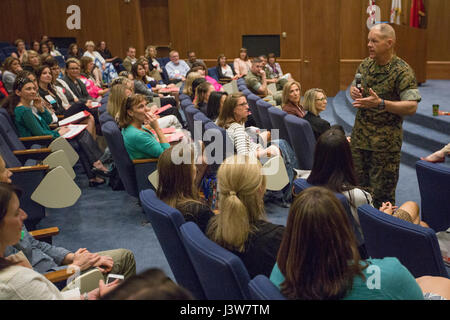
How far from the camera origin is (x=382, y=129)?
3145 mm

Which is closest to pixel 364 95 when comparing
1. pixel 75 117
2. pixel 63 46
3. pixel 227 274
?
pixel 227 274

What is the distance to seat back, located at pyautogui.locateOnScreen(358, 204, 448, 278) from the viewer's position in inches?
69.9

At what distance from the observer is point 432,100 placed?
21.4ft

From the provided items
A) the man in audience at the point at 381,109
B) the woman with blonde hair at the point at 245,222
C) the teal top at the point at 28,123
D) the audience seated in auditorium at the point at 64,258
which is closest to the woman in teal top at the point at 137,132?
the teal top at the point at 28,123

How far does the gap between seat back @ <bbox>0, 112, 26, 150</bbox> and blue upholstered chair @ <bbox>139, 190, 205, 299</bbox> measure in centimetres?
227

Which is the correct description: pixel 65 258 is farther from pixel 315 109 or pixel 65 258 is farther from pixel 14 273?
pixel 315 109

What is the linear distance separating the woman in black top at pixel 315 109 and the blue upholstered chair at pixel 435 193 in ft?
5.24

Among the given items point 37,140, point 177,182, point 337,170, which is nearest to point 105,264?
point 177,182

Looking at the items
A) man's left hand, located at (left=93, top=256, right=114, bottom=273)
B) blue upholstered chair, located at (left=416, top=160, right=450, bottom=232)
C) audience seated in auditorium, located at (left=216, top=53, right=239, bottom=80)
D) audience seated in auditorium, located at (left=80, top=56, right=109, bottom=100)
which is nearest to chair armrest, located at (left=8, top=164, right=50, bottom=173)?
man's left hand, located at (left=93, top=256, right=114, bottom=273)

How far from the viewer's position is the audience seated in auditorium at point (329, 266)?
1323 mm

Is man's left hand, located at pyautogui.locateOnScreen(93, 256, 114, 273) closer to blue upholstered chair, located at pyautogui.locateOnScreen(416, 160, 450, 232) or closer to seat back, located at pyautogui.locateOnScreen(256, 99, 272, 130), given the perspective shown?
blue upholstered chair, located at pyautogui.locateOnScreen(416, 160, 450, 232)

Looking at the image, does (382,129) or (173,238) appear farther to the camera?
(382,129)

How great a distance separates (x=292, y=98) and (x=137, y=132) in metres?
1.65

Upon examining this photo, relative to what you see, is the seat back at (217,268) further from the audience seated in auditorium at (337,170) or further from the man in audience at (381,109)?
the man in audience at (381,109)
